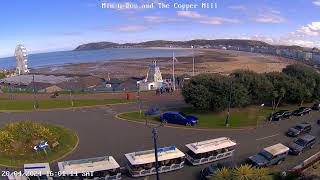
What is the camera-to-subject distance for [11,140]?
2970 centimetres

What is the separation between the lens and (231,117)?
41.8m

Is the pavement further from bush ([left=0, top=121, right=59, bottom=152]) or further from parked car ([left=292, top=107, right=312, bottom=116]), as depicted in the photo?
bush ([left=0, top=121, right=59, bottom=152])

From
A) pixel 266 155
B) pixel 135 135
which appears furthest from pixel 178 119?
pixel 266 155

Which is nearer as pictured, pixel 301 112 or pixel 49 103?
pixel 301 112

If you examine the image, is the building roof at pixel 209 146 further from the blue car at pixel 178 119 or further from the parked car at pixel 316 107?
the parked car at pixel 316 107

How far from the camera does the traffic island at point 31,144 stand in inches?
1110

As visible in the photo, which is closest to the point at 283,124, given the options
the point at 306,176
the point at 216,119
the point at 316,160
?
the point at 216,119

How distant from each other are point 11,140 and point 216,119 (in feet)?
69.7

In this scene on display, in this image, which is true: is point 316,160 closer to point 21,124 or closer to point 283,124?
point 283,124

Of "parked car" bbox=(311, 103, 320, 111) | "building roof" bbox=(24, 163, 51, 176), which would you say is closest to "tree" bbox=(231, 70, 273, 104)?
"parked car" bbox=(311, 103, 320, 111)

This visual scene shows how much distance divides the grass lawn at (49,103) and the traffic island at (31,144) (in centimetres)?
1525

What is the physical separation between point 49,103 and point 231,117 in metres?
24.5

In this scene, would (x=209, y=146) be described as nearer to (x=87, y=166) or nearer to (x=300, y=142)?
(x=300, y=142)

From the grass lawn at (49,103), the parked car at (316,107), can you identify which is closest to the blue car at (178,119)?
the grass lawn at (49,103)
